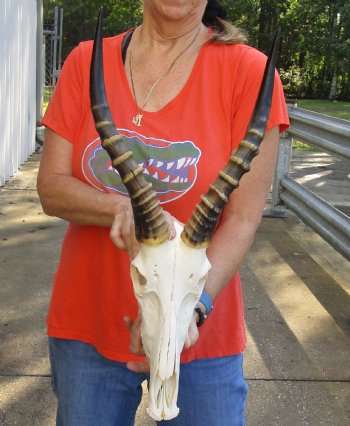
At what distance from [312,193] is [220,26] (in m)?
4.39

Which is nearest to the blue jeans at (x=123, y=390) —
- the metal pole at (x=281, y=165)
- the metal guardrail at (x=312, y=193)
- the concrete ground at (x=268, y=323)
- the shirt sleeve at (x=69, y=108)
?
the shirt sleeve at (x=69, y=108)

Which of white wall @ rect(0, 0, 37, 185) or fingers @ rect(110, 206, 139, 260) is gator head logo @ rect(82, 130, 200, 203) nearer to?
fingers @ rect(110, 206, 139, 260)

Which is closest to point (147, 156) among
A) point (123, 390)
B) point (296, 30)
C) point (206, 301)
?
point (206, 301)

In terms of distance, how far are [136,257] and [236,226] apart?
0.47 metres

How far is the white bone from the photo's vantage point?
1890mm

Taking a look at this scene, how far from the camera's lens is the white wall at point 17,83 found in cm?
913

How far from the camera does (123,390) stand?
2373 millimetres

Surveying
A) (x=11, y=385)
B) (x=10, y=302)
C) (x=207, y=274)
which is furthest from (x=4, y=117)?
(x=207, y=274)

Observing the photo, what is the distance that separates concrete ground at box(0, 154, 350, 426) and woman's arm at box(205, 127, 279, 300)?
205 cm

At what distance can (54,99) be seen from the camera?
2.42 metres

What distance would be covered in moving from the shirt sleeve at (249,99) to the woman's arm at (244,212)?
0.17ft

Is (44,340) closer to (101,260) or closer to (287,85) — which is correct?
(101,260)

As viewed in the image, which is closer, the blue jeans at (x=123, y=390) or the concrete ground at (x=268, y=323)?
the blue jeans at (x=123, y=390)

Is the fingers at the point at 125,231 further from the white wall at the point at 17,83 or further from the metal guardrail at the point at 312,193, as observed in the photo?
the white wall at the point at 17,83
